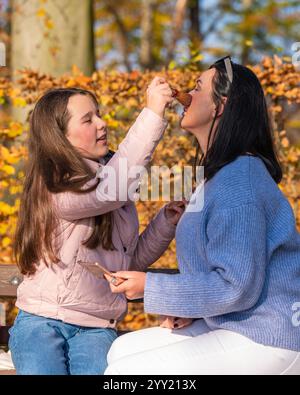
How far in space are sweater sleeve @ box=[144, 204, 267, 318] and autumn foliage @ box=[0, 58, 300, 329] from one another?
2730 mm

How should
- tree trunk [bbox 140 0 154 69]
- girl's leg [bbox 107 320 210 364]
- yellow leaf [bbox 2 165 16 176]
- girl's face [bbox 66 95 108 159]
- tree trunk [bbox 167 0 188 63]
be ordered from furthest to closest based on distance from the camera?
tree trunk [bbox 167 0 188 63] → tree trunk [bbox 140 0 154 69] → yellow leaf [bbox 2 165 16 176] → girl's face [bbox 66 95 108 159] → girl's leg [bbox 107 320 210 364]

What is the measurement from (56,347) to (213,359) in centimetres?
70

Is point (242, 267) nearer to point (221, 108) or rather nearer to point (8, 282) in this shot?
point (221, 108)

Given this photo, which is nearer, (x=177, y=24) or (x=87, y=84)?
(x=87, y=84)

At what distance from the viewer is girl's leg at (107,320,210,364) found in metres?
2.82

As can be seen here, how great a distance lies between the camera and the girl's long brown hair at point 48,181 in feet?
9.79

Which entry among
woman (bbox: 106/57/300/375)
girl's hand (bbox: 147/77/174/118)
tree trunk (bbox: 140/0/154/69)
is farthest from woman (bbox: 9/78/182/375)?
tree trunk (bbox: 140/0/154/69)

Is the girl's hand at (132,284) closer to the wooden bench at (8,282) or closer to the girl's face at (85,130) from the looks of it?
the girl's face at (85,130)

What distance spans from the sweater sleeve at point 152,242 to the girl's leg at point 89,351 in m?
0.42

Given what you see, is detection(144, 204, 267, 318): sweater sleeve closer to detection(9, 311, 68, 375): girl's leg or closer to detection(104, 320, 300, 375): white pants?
detection(104, 320, 300, 375): white pants

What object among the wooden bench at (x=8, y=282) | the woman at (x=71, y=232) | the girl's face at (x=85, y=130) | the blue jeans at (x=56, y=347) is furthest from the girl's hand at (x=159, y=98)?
the wooden bench at (x=8, y=282)

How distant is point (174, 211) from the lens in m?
3.32

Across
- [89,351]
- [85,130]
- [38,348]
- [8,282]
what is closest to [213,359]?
[89,351]

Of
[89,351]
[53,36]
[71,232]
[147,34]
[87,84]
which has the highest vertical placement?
[147,34]
